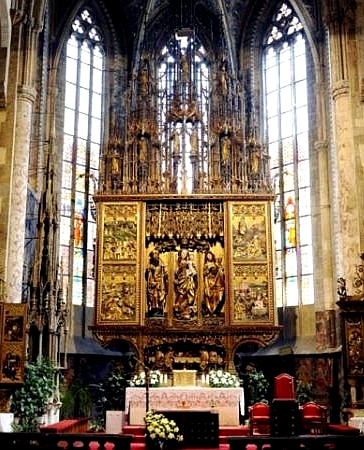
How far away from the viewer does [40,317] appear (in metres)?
16.4

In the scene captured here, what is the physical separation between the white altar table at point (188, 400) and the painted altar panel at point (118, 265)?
245cm

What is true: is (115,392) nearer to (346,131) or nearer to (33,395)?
(33,395)

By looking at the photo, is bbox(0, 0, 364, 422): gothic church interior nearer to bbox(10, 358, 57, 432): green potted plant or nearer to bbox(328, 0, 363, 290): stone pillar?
bbox(328, 0, 363, 290): stone pillar

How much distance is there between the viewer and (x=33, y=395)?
1516cm

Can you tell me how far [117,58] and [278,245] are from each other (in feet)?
28.1

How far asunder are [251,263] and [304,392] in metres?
3.86

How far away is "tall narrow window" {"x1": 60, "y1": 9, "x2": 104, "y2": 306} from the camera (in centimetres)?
2189

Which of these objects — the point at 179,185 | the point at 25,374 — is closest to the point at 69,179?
the point at 179,185

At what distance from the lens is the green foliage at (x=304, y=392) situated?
18688mm

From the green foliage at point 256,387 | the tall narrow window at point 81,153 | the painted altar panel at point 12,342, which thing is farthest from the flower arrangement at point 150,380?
the tall narrow window at point 81,153

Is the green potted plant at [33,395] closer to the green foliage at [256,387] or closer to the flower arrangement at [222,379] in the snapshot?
the flower arrangement at [222,379]

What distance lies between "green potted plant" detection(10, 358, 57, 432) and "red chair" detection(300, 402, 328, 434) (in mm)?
5456

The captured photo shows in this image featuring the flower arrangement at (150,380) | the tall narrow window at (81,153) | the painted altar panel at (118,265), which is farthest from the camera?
the tall narrow window at (81,153)

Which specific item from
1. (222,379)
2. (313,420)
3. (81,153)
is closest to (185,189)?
(222,379)
